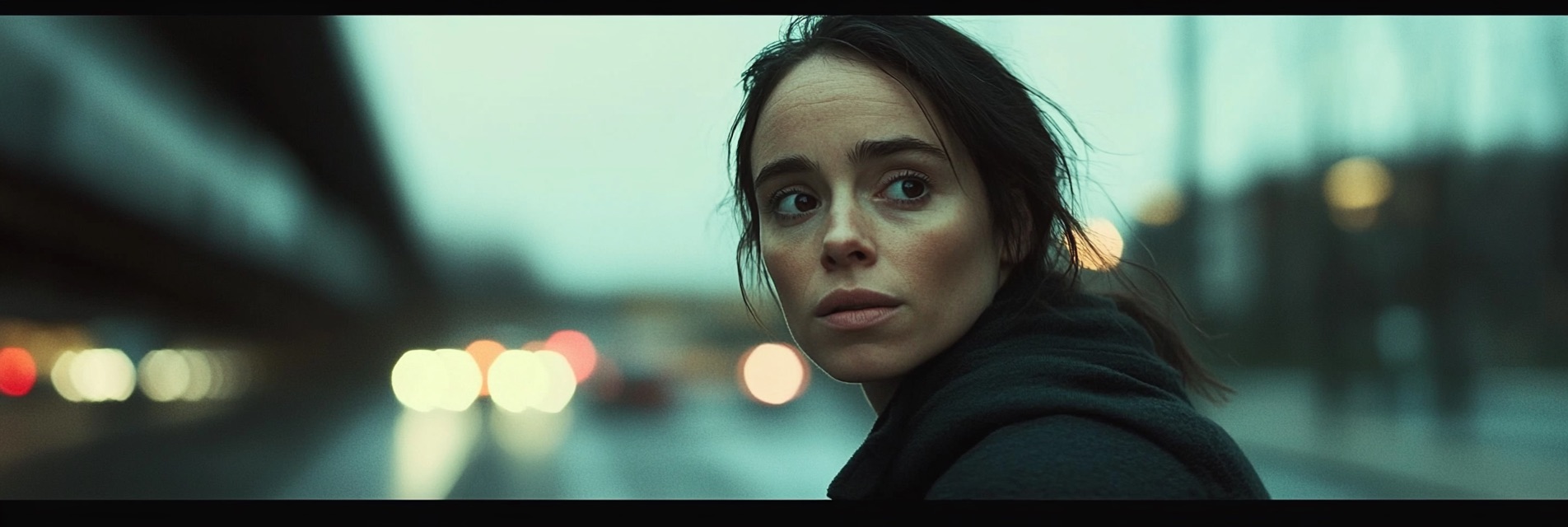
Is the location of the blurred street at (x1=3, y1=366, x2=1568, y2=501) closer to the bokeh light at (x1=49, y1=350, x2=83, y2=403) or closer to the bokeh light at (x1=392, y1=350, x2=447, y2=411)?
the bokeh light at (x1=392, y1=350, x2=447, y2=411)

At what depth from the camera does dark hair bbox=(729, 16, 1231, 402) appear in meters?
1.57

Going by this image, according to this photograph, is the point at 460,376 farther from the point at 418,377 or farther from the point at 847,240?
the point at 847,240

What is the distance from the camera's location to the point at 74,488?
22250 millimetres

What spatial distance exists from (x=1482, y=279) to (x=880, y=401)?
1994 cm

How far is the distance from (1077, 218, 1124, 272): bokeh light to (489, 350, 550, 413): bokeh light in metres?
30.9

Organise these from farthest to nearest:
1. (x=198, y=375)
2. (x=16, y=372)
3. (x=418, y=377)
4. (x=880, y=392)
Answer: (x=418, y=377), (x=198, y=375), (x=16, y=372), (x=880, y=392)

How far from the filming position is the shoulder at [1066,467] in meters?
1.11

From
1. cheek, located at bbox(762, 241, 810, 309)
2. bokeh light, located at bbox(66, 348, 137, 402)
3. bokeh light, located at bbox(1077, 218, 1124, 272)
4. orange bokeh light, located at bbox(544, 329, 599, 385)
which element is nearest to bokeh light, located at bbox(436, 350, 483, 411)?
orange bokeh light, located at bbox(544, 329, 599, 385)

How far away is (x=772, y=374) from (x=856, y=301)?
85.0ft

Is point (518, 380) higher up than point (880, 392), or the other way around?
point (880, 392)

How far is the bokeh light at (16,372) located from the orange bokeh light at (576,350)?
11677mm

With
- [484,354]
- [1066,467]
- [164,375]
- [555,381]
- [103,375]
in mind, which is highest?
[1066,467]

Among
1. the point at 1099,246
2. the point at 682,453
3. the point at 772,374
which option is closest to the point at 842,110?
the point at 1099,246

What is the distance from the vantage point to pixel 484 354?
1275 inches
